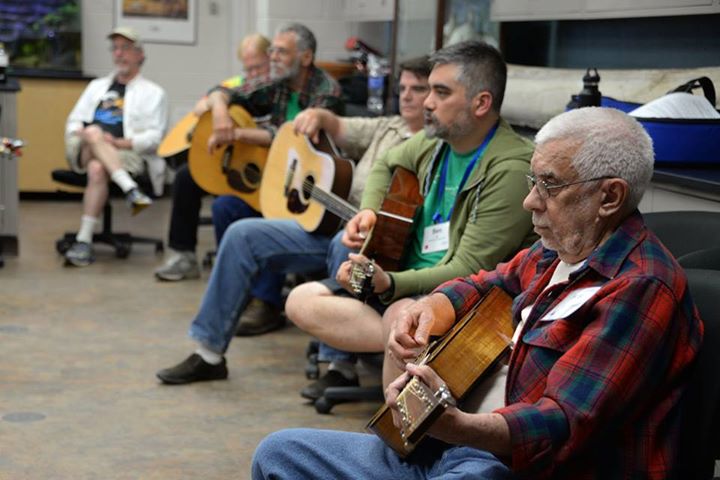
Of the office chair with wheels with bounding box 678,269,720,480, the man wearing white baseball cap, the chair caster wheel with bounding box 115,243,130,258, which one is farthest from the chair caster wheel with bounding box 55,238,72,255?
the office chair with wheels with bounding box 678,269,720,480

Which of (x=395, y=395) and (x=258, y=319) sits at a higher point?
(x=395, y=395)

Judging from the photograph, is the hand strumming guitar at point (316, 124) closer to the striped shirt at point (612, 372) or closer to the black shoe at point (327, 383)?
Result: the black shoe at point (327, 383)

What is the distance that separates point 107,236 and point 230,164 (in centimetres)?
150

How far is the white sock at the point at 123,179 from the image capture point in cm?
620

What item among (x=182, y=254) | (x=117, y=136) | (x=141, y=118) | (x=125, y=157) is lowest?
(x=182, y=254)

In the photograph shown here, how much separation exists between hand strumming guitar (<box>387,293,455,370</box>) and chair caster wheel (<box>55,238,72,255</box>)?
14.3 feet

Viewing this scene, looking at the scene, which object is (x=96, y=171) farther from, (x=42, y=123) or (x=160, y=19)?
(x=160, y=19)

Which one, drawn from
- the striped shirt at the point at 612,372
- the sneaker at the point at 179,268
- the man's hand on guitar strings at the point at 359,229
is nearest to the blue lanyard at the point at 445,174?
the man's hand on guitar strings at the point at 359,229

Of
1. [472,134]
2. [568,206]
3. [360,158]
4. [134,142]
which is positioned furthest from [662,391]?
[134,142]

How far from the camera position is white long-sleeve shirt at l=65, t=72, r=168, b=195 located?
6406 millimetres

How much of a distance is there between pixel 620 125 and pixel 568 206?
162mm

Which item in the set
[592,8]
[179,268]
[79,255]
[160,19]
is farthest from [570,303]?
[160,19]

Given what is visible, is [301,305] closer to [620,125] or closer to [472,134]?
[472,134]

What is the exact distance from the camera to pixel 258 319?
16.2ft
